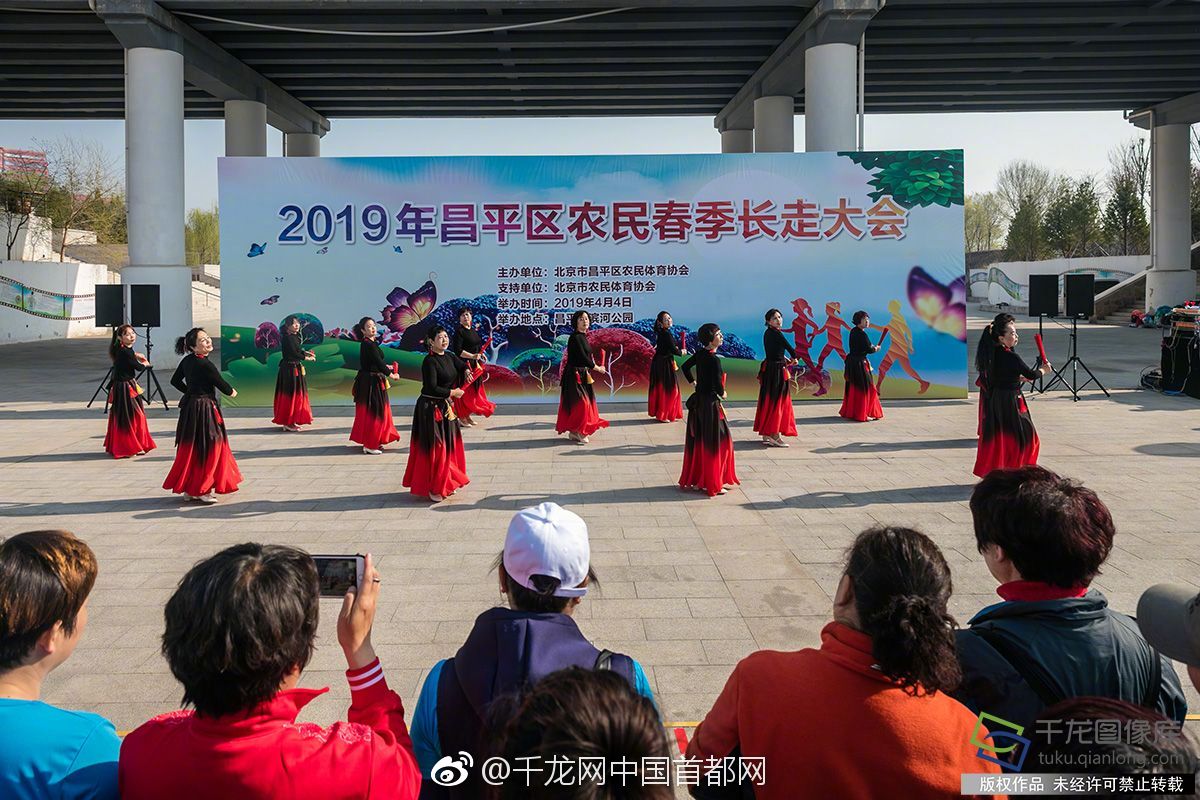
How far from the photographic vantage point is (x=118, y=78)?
2278 centimetres

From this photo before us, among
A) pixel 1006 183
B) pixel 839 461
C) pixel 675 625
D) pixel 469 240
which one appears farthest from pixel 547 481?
pixel 1006 183

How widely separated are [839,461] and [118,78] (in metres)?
20.5

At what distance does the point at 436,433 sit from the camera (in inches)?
319

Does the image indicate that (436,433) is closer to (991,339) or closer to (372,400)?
(372,400)

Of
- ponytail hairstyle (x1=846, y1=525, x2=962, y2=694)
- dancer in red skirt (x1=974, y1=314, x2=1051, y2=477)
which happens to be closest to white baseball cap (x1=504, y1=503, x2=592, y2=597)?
ponytail hairstyle (x1=846, y1=525, x2=962, y2=694)

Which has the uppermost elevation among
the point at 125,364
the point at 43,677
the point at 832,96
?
the point at 832,96

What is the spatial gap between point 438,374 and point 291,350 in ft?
17.4

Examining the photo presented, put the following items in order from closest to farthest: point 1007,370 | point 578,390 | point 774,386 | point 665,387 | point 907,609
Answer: point 907,609, point 1007,370, point 774,386, point 578,390, point 665,387

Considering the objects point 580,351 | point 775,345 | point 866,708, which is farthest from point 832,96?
point 866,708

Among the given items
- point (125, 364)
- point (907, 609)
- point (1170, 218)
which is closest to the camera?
point (907, 609)

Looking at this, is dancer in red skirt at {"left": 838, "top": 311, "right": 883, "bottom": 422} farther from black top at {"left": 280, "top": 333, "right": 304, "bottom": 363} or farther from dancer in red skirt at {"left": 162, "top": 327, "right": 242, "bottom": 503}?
dancer in red skirt at {"left": 162, "top": 327, "right": 242, "bottom": 503}

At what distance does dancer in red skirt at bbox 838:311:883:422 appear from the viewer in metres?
12.7

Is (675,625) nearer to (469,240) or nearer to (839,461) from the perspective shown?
(839,461)

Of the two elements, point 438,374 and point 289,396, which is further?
point 289,396
